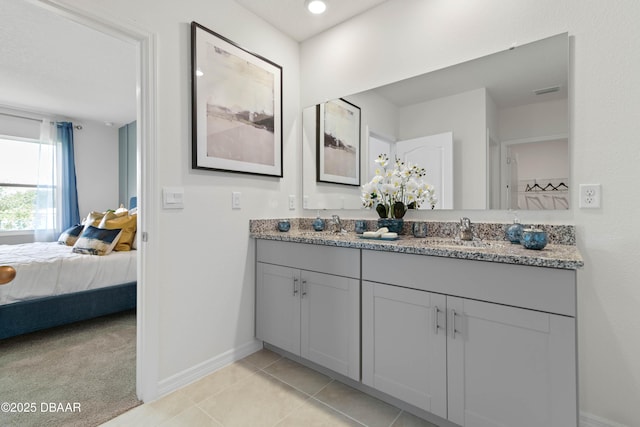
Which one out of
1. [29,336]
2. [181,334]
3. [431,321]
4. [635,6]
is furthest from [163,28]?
[29,336]

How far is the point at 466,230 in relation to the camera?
176cm

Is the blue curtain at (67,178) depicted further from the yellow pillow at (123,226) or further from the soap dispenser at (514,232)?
the soap dispenser at (514,232)

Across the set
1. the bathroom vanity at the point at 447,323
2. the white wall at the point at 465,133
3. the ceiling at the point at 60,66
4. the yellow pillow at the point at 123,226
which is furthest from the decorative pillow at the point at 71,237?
the white wall at the point at 465,133

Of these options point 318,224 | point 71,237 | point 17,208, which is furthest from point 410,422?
point 17,208

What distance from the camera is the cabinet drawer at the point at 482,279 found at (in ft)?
3.71

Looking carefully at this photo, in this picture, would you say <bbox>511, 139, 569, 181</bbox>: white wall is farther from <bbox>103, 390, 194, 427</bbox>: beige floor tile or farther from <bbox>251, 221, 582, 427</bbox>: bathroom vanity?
<bbox>103, 390, 194, 427</bbox>: beige floor tile

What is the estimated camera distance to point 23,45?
266 cm

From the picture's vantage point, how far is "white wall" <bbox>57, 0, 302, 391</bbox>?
175cm

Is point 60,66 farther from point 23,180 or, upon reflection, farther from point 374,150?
point 374,150

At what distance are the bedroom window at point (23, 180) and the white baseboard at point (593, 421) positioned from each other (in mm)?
6497

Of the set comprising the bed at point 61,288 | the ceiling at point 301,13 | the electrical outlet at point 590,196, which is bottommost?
the bed at point 61,288

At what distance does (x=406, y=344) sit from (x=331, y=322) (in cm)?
47

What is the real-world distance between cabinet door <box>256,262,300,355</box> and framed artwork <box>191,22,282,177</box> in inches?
30.9

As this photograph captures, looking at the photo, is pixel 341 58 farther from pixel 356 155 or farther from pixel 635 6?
pixel 635 6
